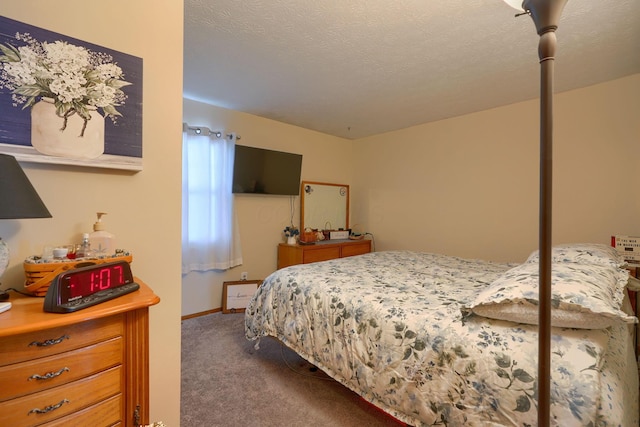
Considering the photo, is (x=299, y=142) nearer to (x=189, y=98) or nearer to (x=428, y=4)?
(x=189, y=98)

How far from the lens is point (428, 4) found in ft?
5.07

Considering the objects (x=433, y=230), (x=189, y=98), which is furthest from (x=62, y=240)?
(x=433, y=230)

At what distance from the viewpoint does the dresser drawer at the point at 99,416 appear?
0.71 m

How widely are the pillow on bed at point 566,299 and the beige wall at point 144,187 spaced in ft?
4.63

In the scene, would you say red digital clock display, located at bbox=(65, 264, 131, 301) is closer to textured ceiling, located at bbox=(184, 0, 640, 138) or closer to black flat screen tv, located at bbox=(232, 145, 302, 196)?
textured ceiling, located at bbox=(184, 0, 640, 138)

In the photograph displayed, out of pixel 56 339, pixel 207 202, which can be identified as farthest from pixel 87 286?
pixel 207 202

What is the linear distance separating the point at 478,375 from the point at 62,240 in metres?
1.69

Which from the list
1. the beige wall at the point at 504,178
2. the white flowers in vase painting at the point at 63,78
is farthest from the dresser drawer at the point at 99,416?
the beige wall at the point at 504,178

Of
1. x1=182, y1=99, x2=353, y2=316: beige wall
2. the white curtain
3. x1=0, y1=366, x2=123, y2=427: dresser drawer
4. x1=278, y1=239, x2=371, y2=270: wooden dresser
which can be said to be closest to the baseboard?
x1=182, y1=99, x2=353, y2=316: beige wall

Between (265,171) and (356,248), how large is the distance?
1761 millimetres

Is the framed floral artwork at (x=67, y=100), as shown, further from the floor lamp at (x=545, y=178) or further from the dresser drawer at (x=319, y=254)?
the dresser drawer at (x=319, y=254)

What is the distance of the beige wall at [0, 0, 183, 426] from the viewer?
94 centimetres

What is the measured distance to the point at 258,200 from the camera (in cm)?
362

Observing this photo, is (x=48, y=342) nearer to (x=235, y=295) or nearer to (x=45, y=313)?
(x=45, y=313)
